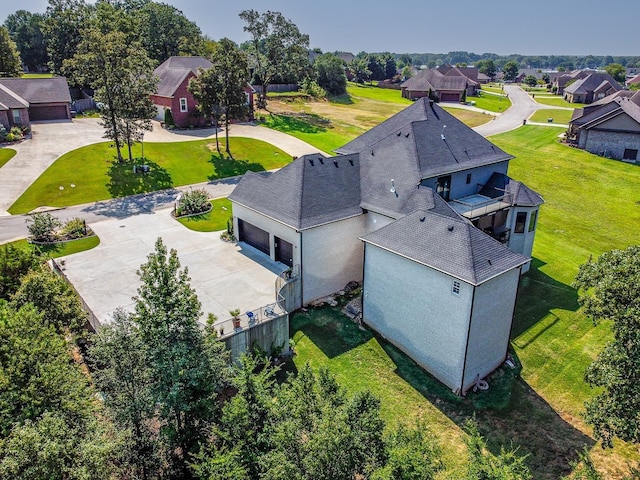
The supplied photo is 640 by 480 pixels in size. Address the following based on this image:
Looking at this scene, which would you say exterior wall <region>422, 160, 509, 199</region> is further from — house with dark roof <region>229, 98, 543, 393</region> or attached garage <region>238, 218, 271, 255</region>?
attached garage <region>238, 218, 271, 255</region>

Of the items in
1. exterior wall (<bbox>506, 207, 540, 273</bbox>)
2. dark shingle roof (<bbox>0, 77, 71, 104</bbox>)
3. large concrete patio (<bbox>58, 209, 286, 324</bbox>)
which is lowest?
large concrete patio (<bbox>58, 209, 286, 324</bbox>)

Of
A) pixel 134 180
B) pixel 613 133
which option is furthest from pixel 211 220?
pixel 613 133

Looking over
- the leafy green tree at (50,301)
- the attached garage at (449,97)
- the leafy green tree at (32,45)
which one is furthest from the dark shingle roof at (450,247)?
the leafy green tree at (32,45)

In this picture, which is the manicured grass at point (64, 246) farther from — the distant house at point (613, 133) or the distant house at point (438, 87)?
the distant house at point (438, 87)

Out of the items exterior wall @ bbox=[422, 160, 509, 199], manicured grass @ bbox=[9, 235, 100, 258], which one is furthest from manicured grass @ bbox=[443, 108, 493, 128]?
manicured grass @ bbox=[9, 235, 100, 258]

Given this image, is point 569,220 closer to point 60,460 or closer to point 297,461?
point 297,461


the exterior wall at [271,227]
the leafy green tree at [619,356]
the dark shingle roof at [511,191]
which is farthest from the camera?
the dark shingle roof at [511,191]
